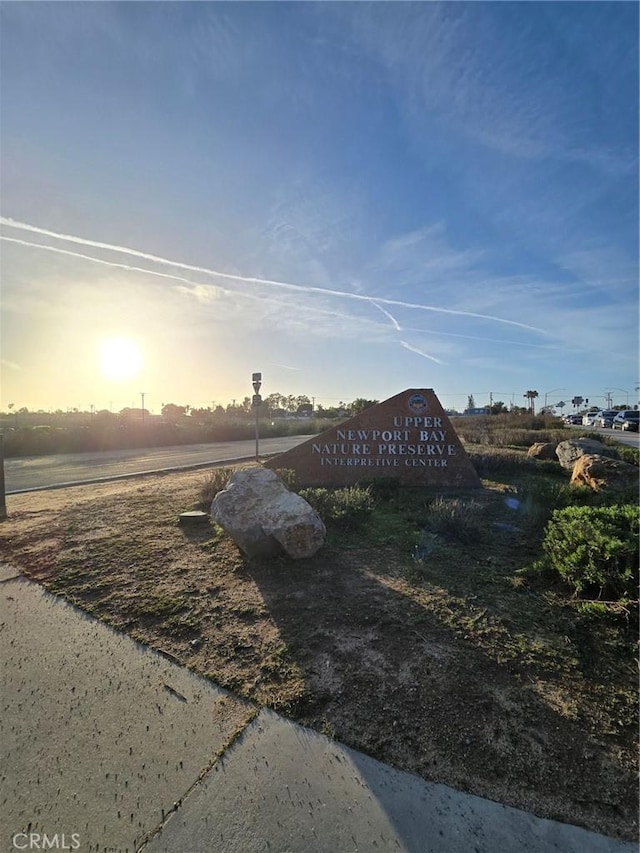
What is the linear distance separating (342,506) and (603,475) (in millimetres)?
5274

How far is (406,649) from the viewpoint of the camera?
268cm

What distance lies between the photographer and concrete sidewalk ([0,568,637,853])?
5.09ft

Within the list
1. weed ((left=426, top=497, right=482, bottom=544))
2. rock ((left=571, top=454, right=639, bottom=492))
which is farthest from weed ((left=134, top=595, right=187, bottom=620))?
rock ((left=571, top=454, right=639, bottom=492))

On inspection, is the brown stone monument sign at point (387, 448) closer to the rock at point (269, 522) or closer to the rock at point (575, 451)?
the rock at point (575, 451)

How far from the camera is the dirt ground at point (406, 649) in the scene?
1868 millimetres

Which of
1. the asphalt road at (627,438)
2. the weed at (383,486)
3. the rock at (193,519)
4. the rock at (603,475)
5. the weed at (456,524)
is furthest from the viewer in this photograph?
the asphalt road at (627,438)

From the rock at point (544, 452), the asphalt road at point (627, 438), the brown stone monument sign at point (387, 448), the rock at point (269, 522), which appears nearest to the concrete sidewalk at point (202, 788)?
the rock at point (269, 522)

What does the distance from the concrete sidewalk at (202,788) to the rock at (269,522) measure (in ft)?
5.71

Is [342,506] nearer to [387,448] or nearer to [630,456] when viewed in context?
[387,448]

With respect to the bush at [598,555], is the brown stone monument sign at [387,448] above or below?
above

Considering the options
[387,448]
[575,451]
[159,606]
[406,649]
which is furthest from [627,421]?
[159,606]

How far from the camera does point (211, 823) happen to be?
63.4 inches

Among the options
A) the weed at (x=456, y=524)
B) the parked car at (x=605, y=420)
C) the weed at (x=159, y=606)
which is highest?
the parked car at (x=605, y=420)

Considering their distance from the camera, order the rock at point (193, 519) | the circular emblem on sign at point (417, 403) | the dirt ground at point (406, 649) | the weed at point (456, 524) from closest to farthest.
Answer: the dirt ground at point (406, 649) → the weed at point (456, 524) → the rock at point (193, 519) → the circular emblem on sign at point (417, 403)
